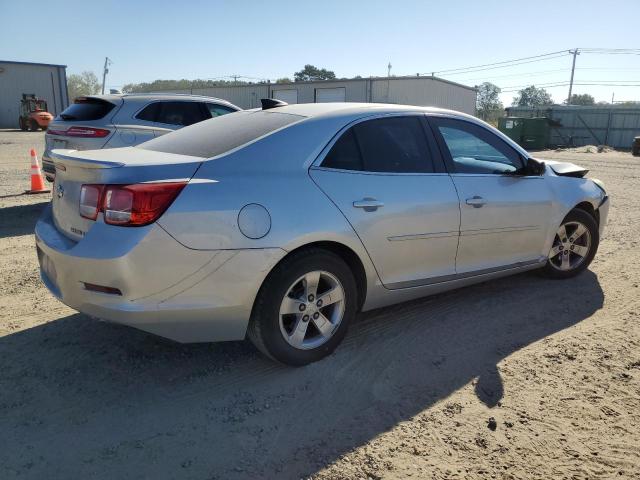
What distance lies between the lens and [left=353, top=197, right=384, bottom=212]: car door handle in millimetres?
3324

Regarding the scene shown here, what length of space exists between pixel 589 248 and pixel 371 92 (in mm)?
29215

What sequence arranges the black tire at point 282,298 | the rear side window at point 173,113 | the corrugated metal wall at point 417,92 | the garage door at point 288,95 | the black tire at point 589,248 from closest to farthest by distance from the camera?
the black tire at point 282,298
the black tire at point 589,248
the rear side window at point 173,113
the corrugated metal wall at point 417,92
the garage door at point 288,95

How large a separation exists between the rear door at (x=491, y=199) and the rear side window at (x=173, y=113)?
17.1 ft

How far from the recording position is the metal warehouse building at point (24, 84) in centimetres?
3897

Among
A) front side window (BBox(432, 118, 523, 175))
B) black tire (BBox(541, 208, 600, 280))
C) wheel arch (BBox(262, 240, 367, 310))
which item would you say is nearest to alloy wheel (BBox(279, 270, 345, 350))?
wheel arch (BBox(262, 240, 367, 310))

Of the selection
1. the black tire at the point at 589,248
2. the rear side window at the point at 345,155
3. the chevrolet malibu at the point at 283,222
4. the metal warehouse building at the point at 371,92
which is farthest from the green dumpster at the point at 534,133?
the rear side window at the point at 345,155

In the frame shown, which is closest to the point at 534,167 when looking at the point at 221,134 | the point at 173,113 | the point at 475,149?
the point at 475,149

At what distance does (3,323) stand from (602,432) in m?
4.00

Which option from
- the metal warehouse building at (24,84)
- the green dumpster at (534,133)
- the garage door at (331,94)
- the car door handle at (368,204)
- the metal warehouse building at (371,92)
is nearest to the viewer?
the car door handle at (368,204)

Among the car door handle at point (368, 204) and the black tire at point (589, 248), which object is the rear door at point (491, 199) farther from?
the car door handle at point (368, 204)

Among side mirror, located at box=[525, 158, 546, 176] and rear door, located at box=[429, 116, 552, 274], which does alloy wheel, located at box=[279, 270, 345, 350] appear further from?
side mirror, located at box=[525, 158, 546, 176]

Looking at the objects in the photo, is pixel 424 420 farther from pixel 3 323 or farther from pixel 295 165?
pixel 3 323

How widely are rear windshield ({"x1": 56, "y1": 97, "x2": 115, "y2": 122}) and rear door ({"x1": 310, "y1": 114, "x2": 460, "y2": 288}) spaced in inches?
212

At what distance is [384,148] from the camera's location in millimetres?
3658
